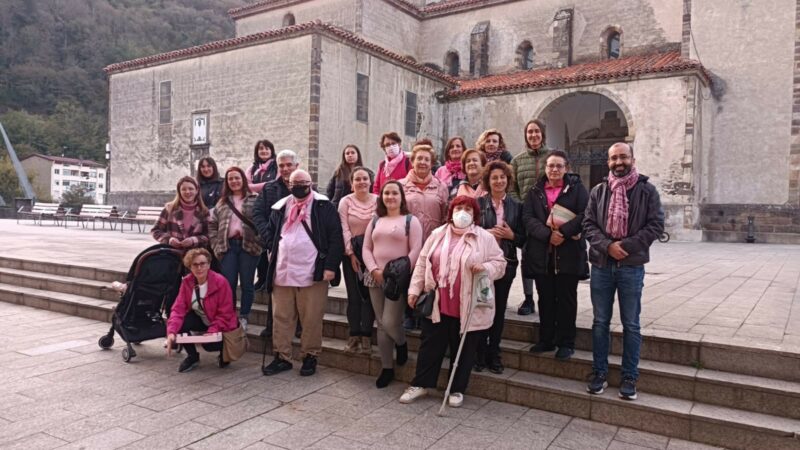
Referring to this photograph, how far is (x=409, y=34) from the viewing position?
24672mm

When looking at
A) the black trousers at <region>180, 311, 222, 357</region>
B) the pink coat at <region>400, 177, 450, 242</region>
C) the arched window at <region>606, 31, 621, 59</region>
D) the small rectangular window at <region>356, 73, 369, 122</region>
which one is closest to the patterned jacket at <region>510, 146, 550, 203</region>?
the pink coat at <region>400, 177, 450, 242</region>

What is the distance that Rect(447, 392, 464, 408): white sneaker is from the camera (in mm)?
4215

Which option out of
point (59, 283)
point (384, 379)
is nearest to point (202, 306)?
point (384, 379)

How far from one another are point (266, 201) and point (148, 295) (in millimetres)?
1485

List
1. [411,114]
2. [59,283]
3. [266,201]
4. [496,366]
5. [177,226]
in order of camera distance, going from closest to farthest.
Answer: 1. [496,366]
2. [266,201]
3. [177,226]
4. [59,283]
5. [411,114]

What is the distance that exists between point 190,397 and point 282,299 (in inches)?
43.4

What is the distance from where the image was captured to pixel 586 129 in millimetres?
22344

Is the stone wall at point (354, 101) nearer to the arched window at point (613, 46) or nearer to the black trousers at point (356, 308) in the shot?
the arched window at point (613, 46)

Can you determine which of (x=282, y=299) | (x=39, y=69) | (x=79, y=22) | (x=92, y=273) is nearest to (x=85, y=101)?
(x=39, y=69)

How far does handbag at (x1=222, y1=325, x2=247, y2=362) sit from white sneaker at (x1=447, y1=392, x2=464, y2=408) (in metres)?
2.01

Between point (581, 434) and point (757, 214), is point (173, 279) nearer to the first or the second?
point (581, 434)

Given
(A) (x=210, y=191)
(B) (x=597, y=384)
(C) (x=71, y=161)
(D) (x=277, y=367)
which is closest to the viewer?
(B) (x=597, y=384)

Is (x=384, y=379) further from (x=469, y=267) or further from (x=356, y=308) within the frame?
(x=469, y=267)

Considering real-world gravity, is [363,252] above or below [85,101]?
below
